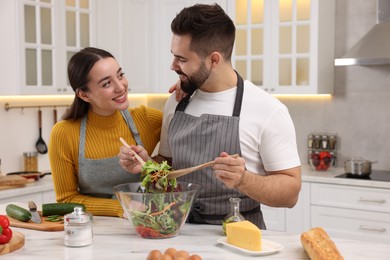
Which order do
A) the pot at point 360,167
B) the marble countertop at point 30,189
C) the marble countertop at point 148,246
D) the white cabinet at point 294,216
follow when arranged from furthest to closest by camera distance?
the white cabinet at point 294,216, the pot at point 360,167, the marble countertop at point 30,189, the marble countertop at point 148,246

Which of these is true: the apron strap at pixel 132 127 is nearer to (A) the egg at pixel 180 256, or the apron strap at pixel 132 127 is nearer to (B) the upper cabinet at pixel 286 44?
(A) the egg at pixel 180 256

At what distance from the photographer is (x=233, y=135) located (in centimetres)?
234

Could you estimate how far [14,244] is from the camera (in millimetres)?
1991

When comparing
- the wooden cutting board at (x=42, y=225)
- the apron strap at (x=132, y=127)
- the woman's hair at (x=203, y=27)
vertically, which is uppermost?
the woman's hair at (x=203, y=27)

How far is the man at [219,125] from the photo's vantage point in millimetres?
2277

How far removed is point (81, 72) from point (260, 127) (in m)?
0.79

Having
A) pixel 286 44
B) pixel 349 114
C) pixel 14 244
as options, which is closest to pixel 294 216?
pixel 349 114

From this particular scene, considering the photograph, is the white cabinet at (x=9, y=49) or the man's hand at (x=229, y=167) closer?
the man's hand at (x=229, y=167)

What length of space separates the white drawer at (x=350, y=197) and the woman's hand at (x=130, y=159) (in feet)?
7.03

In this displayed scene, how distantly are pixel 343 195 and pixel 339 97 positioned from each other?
93cm

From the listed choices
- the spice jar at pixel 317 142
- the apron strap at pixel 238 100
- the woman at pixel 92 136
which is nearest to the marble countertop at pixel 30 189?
the woman at pixel 92 136

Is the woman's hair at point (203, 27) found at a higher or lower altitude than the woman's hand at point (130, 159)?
higher

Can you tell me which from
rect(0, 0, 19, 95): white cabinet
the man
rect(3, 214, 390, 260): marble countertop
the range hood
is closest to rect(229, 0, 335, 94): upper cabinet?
the range hood

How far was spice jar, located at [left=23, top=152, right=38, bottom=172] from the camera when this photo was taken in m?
4.44
